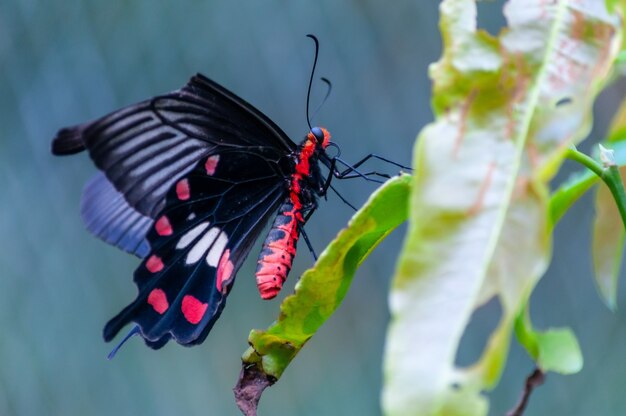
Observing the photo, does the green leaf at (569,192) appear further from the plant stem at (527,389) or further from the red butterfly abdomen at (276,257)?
the red butterfly abdomen at (276,257)

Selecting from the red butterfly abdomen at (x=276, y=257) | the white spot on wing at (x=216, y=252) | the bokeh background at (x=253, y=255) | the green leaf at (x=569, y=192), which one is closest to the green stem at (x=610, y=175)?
the green leaf at (x=569, y=192)

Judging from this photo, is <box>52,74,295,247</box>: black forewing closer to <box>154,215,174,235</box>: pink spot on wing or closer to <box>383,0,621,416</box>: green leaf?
<box>154,215,174,235</box>: pink spot on wing

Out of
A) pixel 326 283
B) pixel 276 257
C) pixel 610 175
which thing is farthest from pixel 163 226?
pixel 610 175

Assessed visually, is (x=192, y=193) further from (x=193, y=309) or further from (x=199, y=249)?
(x=193, y=309)

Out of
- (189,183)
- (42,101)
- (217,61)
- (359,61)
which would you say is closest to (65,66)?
(42,101)

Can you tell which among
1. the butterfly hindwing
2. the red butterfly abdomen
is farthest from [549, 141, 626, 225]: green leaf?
the butterfly hindwing

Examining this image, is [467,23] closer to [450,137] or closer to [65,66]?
[450,137]

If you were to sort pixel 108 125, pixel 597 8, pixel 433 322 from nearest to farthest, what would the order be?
pixel 433 322 → pixel 597 8 → pixel 108 125
